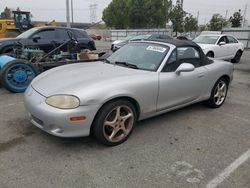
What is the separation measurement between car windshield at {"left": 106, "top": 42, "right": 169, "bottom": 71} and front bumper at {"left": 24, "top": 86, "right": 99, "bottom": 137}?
1256 millimetres

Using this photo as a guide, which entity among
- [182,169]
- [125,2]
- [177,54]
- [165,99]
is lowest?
[182,169]

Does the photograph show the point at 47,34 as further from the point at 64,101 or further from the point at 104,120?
the point at 104,120

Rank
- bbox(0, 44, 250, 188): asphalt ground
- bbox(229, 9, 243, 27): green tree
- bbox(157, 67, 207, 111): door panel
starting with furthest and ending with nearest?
bbox(229, 9, 243, 27): green tree, bbox(157, 67, 207, 111): door panel, bbox(0, 44, 250, 188): asphalt ground

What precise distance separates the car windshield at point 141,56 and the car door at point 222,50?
7713 mm

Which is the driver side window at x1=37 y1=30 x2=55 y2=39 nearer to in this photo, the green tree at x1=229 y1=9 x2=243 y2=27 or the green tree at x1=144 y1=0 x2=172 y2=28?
the green tree at x1=229 y1=9 x2=243 y2=27

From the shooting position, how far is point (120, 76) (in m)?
3.22

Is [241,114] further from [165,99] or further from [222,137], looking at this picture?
[165,99]

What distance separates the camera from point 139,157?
116 inches

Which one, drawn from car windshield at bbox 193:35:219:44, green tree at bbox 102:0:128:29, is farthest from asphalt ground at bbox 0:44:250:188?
green tree at bbox 102:0:128:29

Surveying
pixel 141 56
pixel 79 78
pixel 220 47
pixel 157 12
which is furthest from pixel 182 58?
pixel 157 12

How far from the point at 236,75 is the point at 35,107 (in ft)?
26.4

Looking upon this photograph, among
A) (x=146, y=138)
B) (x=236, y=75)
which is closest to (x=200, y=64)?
(x=146, y=138)

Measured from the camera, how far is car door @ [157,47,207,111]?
11.7 feet

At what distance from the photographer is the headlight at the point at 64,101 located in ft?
8.98
